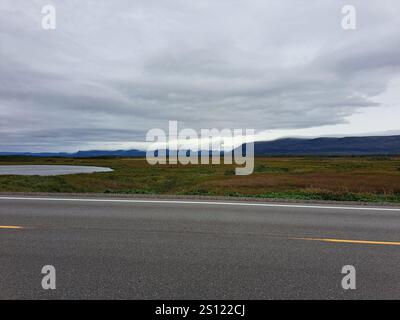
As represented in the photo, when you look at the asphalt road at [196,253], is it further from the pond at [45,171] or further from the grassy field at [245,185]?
the pond at [45,171]

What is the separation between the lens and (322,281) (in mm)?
4148

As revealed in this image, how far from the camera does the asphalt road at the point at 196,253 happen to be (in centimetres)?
391

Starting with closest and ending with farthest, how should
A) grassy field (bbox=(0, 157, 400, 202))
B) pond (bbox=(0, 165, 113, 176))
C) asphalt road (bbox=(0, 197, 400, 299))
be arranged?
1. asphalt road (bbox=(0, 197, 400, 299))
2. grassy field (bbox=(0, 157, 400, 202))
3. pond (bbox=(0, 165, 113, 176))

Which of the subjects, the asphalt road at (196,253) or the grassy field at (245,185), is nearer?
the asphalt road at (196,253)

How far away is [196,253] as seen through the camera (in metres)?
5.15

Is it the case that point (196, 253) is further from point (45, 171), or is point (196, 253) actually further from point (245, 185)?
point (45, 171)

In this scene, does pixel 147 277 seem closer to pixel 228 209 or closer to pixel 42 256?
pixel 42 256

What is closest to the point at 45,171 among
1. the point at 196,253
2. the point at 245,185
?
the point at 245,185

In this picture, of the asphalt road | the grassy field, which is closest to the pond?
the grassy field

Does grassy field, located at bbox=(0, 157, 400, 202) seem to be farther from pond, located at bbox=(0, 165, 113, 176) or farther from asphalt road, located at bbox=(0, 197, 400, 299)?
pond, located at bbox=(0, 165, 113, 176)

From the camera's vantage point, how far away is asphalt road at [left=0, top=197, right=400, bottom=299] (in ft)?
12.8

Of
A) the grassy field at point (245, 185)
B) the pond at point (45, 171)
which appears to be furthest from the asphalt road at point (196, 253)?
the pond at point (45, 171)
